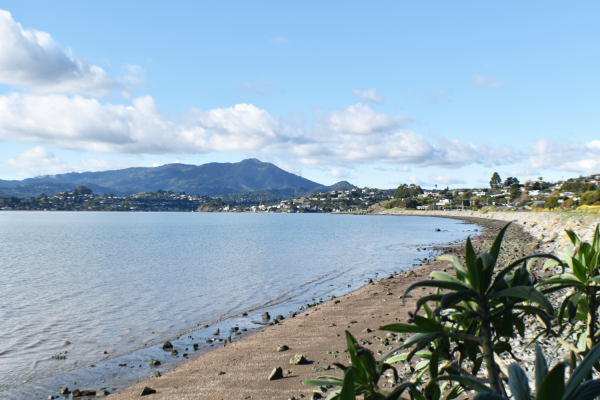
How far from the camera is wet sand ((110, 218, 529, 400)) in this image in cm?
791

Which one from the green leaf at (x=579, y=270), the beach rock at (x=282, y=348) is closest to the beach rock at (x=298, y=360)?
the beach rock at (x=282, y=348)

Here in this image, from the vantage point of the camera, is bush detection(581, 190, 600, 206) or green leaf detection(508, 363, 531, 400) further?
bush detection(581, 190, 600, 206)

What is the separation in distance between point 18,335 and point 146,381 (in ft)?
23.8

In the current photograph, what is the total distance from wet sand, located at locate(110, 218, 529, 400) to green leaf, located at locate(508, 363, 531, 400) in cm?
323

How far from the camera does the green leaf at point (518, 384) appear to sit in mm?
1231

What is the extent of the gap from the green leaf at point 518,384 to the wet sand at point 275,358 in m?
3.23

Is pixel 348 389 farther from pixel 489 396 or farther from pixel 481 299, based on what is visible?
pixel 481 299

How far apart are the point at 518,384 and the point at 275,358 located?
370 inches

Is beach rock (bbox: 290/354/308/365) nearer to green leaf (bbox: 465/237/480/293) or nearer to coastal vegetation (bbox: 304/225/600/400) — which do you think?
coastal vegetation (bbox: 304/225/600/400)

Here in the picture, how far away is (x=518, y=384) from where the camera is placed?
124cm

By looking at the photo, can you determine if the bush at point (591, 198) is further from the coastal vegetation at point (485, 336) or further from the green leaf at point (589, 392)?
the green leaf at point (589, 392)

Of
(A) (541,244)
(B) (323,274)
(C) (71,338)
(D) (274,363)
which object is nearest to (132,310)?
(C) (71,338)

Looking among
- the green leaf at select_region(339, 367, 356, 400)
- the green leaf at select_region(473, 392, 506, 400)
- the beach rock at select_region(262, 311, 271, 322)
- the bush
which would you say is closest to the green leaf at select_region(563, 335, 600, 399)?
the green leaf at select_region(473, 392, 506, 400)

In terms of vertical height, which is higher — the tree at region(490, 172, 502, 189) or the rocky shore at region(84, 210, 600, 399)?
the tree at region(490, 172, 502, 189)
